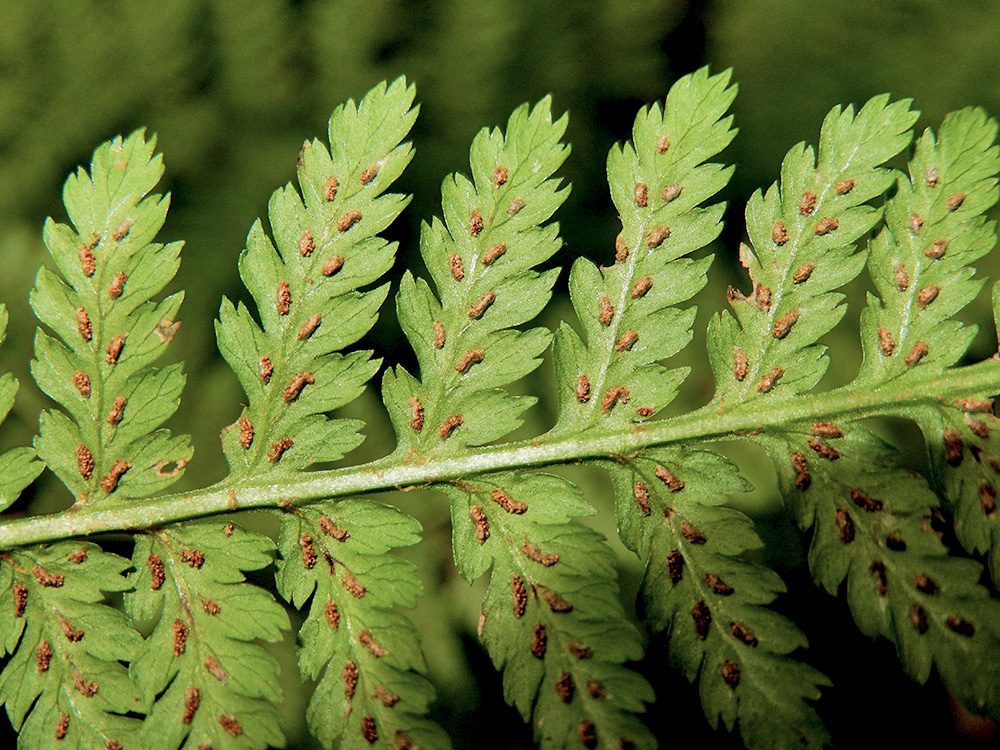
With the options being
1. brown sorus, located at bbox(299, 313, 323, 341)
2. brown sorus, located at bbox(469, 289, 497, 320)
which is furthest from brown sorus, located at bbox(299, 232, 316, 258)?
brown sorus, located at bbox(469, 289, 497, 320)

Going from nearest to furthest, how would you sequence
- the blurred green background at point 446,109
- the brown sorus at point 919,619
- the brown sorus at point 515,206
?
the brown sorus at point 919,619
the brown sorus at point 515,206
the blurred green background at point 446,109

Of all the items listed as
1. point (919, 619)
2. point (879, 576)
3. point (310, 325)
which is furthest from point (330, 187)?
point (919, 619)

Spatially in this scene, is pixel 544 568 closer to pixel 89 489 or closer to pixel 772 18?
pixel 89 489

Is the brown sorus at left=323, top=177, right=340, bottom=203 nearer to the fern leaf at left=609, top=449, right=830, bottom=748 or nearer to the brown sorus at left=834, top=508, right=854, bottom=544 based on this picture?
the fern leaf at left=609, top=449, right=830, bottom=748

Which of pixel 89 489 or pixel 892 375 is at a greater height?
pixel 89 489

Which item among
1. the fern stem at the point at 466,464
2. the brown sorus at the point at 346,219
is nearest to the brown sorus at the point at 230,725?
the fern stem at the point at 466,464

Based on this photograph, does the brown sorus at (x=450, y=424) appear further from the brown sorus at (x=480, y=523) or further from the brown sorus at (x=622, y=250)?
the brown sorus at (x=622, y=250)

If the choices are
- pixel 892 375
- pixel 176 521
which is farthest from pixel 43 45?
pixel 892 375

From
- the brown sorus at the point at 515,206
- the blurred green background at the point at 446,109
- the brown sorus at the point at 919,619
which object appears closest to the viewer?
the brown sorus at the point at 919,619
